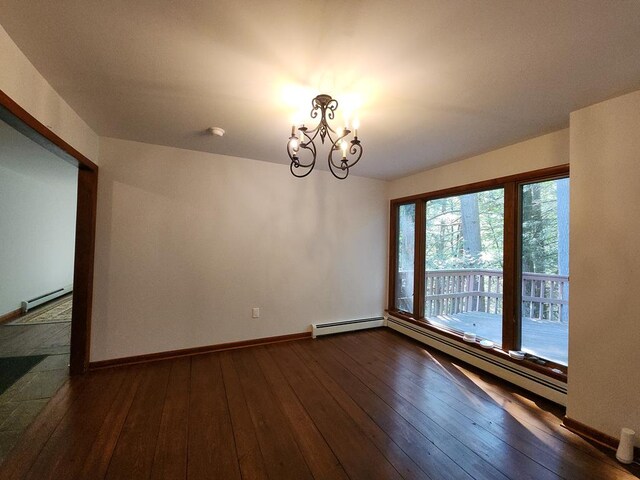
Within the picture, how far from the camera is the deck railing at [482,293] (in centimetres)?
229

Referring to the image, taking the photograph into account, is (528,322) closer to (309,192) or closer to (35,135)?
(309,192)

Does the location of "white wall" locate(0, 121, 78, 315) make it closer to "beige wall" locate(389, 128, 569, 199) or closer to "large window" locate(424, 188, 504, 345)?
"beige wall" locate(389, 128, 569, 199)

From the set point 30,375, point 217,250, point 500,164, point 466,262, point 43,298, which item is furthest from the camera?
point 43,298

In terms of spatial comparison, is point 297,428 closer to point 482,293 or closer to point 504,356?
point 504,356

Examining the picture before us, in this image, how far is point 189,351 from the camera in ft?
9.34

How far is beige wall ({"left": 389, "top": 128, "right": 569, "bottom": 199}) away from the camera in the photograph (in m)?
2.18

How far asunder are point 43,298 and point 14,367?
2999 mm

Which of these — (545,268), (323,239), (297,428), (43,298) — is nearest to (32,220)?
(43,298)

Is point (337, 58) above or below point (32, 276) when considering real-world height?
above

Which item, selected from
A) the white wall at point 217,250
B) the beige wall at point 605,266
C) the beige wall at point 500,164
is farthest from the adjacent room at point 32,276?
the beige wall at point 500,164

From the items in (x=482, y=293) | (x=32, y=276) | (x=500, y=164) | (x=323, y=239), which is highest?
(x=500, y=164)

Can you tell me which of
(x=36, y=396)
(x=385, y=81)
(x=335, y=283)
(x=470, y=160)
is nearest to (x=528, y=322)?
(x=470, y=160)

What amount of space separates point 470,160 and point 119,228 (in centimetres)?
387

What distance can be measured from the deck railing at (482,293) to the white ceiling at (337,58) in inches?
55.2
